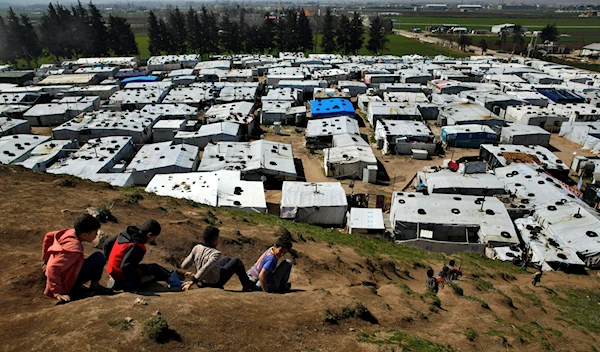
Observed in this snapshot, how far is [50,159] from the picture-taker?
31.2 meters

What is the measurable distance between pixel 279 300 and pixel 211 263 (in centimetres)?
198

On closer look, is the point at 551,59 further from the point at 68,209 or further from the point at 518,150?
the point at 68,209

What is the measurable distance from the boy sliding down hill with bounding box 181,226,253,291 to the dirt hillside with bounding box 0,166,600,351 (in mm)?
344

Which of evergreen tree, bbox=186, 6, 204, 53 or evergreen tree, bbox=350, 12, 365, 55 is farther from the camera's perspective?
evergreen tree, bbox=350, 12, 365, 55

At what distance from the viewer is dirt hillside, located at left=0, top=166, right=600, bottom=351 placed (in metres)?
7.10

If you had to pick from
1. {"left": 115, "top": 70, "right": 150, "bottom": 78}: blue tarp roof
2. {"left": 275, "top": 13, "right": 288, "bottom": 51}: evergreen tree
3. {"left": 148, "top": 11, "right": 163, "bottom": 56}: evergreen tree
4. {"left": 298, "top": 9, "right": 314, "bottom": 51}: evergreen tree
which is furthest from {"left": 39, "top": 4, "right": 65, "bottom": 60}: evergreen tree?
{"left": 298, "top": 9, "right": 314, "bottom": 51}: evergreen tree

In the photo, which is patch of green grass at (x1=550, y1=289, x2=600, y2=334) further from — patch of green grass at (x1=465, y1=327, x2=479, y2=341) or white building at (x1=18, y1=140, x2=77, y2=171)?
white building at (x1=18, y1=140, x2=77, y2=171)

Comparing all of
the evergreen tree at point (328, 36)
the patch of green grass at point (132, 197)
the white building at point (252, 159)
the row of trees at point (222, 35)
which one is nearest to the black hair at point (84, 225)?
the patch of green grass at point (132, 197)

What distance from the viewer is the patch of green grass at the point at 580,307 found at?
14.2 m

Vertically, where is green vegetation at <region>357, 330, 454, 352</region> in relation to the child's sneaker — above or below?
below

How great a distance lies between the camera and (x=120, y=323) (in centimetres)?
696

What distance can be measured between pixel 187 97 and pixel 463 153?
124ft

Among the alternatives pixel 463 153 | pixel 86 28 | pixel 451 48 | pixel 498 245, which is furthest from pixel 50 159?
pixel 451 48

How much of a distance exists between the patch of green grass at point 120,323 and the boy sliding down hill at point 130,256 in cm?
115
